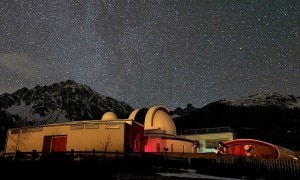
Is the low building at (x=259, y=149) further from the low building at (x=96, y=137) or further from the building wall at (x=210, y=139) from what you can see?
the building wall at (x=210, y=139)

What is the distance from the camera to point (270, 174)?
16438 mm

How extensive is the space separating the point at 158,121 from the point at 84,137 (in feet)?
38.8

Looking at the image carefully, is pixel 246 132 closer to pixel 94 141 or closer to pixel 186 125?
pixel 186 125

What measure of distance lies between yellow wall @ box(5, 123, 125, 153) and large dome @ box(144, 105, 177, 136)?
30.3 ft

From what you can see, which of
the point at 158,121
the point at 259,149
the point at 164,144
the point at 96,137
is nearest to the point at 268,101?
the point at 158,121

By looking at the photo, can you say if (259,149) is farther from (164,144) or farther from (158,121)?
(158,121)

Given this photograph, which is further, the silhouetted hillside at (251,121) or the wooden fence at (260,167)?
the silhouetted hillside at (251,121)

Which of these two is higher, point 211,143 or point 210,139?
point 210,139

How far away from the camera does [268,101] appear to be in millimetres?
127938

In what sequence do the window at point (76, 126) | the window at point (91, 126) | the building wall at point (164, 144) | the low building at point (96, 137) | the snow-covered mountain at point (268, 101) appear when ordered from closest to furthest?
the low building at point (96, 137), the window at point (91, 126), the window at point (76, 126), the building wall at point (164, 144), the snow-covered mountain at point (268, 101)

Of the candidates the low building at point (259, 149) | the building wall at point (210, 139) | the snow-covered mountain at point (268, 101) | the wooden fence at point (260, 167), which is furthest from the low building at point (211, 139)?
the snow-covered mountain at point (268, 101)

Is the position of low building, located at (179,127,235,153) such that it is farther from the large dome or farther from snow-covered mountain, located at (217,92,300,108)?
snow-covered mountain, located at (217,92,300,108)

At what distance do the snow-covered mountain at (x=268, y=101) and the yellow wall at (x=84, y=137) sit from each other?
322 ft

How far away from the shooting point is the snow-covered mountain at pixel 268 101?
11814cm
